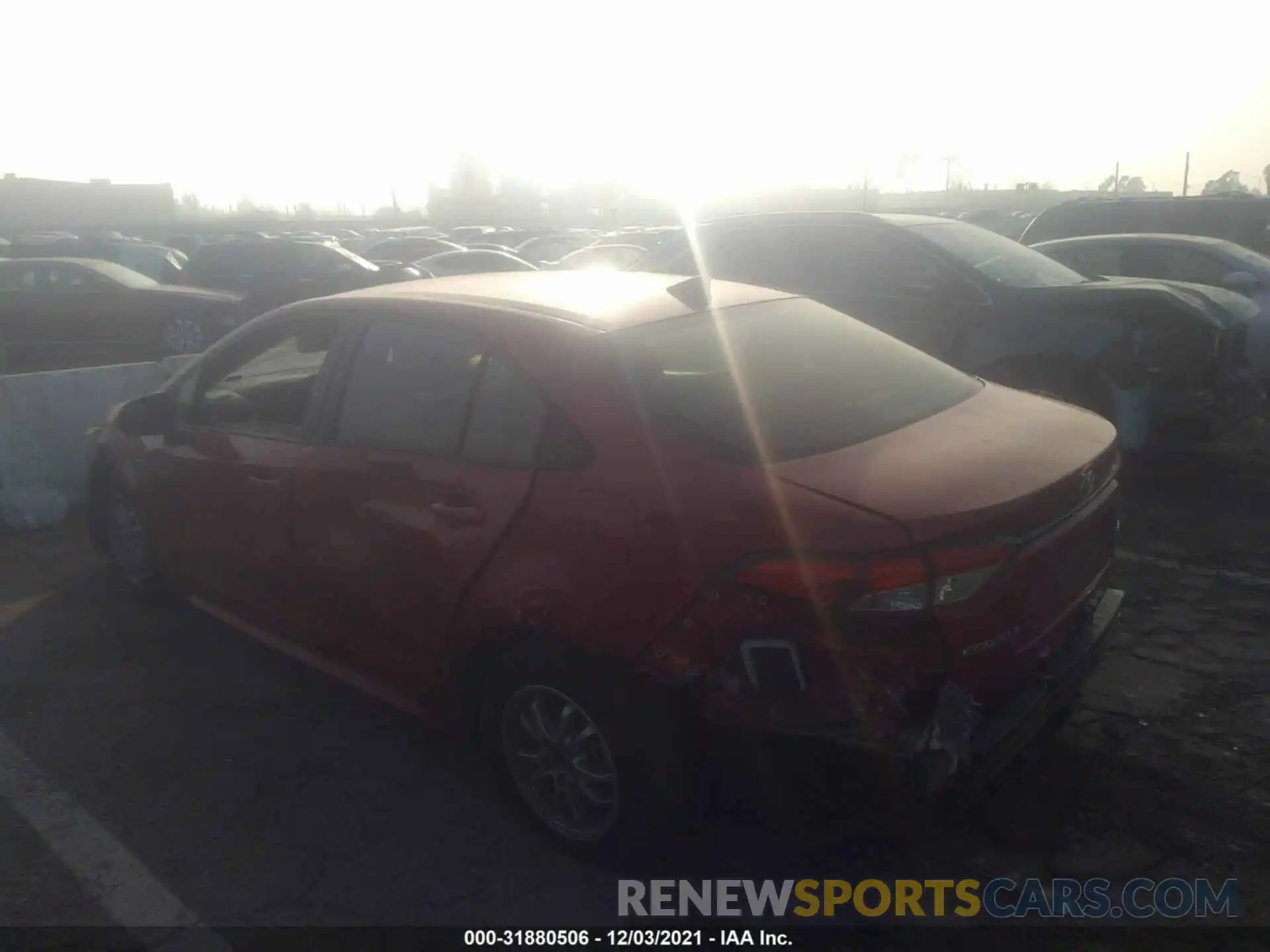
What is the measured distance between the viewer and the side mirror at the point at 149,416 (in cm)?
439

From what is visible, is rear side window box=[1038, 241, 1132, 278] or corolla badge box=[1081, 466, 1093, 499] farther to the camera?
rear side window box=[1038, 241, 1132, 278]

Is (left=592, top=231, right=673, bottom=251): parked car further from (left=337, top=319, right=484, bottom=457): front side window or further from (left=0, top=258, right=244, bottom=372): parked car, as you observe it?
(left=337, top=319, right=484, bottom=457): front side window

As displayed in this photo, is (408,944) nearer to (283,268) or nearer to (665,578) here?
(665,578)

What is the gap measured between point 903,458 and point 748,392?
20.0 inches

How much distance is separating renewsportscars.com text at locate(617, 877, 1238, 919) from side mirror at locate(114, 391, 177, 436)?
287 centimetres

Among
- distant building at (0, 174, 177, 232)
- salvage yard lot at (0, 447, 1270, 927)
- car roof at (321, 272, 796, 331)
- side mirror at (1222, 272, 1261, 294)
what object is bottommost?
salvage yard lot at (0, 447, 1270, 927)

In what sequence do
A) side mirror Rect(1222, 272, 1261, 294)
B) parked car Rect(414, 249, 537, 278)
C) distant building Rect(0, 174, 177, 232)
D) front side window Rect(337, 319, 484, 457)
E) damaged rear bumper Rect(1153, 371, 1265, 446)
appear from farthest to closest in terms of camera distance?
distant building Rect(0, 174, 177, 232)
parked car Rect(414, 249, 537, 278)
side mirror Rect(1222, 272, 1261, 294)
damaged rear bumper Rect(1153, 371, 1265, 446)
front side window Rect(337, 319, 484, 457)

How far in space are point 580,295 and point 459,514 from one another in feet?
3.01

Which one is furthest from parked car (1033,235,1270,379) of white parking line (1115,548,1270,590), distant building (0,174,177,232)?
distant building (0,174,177,232)

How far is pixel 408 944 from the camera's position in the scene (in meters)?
2.77

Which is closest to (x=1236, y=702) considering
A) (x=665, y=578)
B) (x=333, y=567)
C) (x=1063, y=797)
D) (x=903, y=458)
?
(x=1063, y=797)

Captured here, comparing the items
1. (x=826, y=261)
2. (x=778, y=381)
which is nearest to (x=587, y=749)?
(x=778, y=381)

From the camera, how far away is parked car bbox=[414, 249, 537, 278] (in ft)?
59.8

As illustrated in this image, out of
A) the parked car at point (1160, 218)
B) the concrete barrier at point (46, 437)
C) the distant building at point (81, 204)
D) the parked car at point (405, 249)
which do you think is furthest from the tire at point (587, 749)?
the distant building at point (81, 204)
